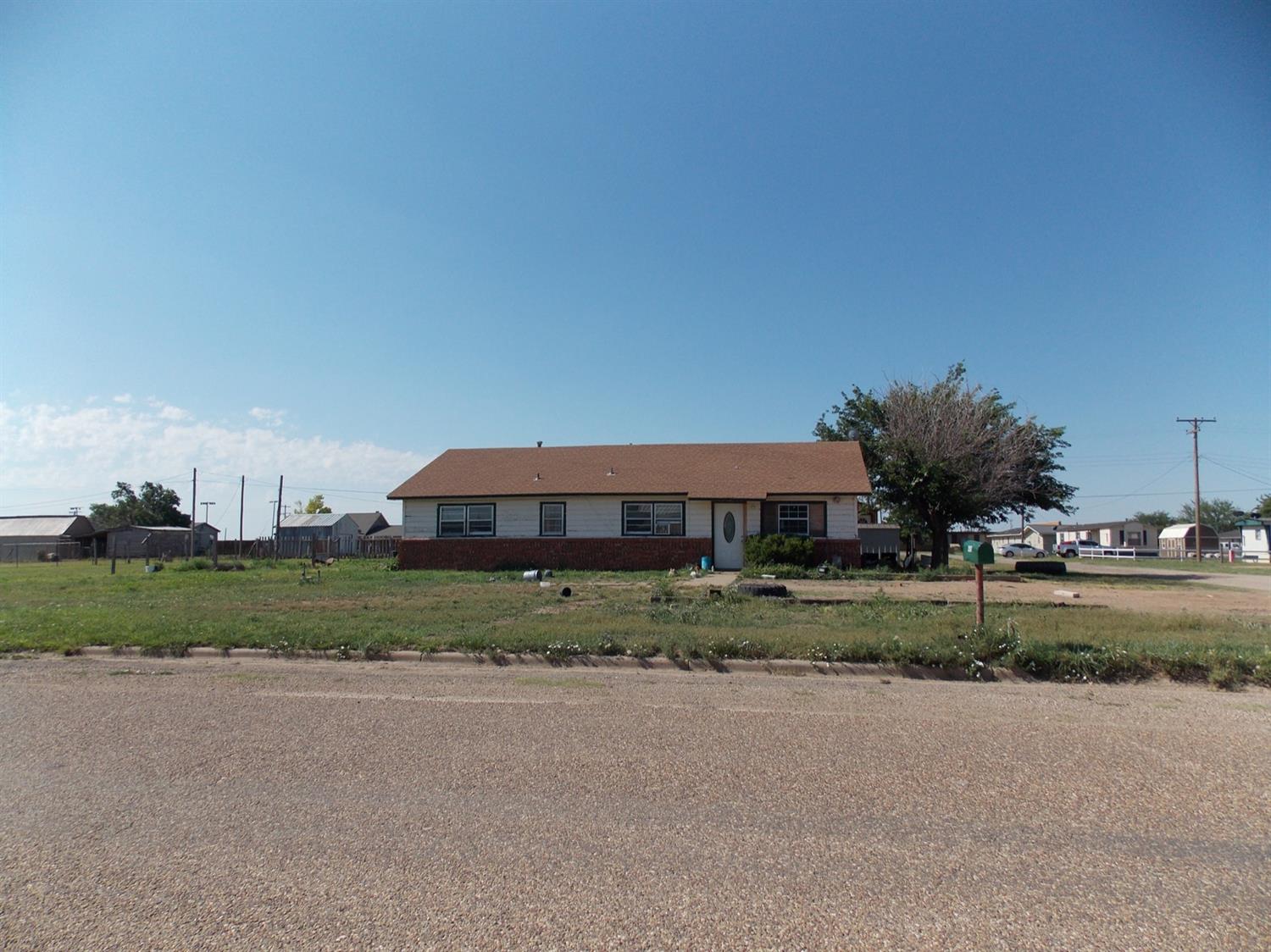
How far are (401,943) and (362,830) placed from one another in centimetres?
126

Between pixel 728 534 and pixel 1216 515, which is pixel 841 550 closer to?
pixel 728 534

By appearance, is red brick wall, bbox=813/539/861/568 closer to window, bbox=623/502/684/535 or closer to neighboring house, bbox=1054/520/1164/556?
window, bbox=623/502/684/535

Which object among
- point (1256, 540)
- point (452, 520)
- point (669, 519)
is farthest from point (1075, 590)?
point (1256, 540)

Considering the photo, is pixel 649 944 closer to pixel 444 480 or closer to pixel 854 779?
pixel 854 779

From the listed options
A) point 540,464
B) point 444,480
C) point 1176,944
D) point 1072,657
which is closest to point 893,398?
point 540,464

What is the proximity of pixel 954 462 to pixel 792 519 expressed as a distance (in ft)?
26.6

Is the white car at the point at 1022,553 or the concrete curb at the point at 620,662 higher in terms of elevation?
the white car at the point at 1022,553

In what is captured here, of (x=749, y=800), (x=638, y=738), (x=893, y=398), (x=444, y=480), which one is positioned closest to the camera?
(x=749, y=800)

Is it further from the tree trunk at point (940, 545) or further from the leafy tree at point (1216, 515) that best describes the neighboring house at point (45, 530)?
the leafy tree at point (1216, 515)

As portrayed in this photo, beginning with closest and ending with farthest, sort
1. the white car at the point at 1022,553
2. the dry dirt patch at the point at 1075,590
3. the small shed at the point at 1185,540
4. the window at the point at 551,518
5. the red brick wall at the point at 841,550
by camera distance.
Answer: the dry dirt patch at the point at 1075,590 < the red brick wall at the point at 841,550 < the window at the point at 551,518 < the white car at the point at 1022,553 < the small shed at the point at 1185,540

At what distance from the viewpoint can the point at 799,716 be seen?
22.6 ft

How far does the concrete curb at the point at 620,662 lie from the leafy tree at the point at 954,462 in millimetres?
21412

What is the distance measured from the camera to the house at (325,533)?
4928cm

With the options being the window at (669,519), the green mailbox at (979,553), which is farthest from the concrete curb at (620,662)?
the window at (669,519)
